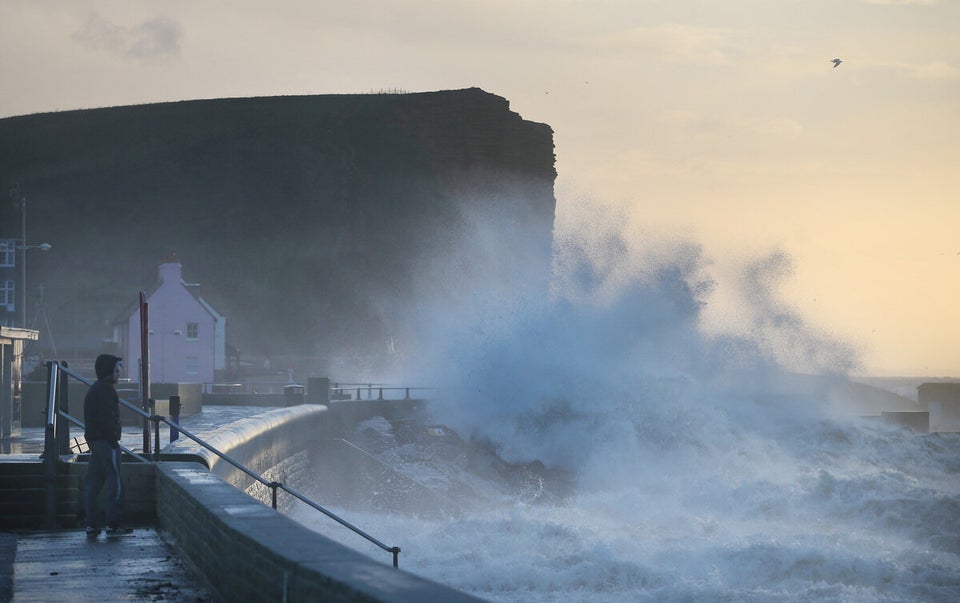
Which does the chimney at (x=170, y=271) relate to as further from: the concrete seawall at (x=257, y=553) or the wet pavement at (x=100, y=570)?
the wet pavement at (x=100, y=570)

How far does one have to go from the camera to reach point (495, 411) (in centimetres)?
4466

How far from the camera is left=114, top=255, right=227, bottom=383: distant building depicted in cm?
6306

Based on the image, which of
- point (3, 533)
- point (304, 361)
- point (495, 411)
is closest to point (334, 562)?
point (3, 533)

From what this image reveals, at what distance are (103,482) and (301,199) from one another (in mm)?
140106

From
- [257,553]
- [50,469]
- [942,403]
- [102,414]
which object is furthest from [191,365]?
[257,553]

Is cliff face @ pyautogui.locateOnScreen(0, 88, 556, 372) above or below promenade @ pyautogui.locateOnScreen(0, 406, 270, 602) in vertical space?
above

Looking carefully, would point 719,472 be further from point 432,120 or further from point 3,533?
point 432,120

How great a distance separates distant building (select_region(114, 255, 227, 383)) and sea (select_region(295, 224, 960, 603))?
12253mm

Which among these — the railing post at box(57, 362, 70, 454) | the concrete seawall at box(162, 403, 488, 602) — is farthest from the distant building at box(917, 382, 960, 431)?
the railing post at box(57, 362, 70, 454)

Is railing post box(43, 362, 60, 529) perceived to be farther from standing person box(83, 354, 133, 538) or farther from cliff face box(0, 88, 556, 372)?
cliff face box(0, 88, 556, 372)

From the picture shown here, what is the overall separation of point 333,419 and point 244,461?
16.8m

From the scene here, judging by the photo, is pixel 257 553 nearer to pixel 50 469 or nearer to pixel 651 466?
pixel 50 469

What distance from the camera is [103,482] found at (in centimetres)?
1061

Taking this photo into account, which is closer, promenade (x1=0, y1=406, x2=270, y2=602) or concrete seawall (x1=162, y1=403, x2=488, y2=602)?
concrete seawall (x1=162, y1=403, x2=488, y2=602)
